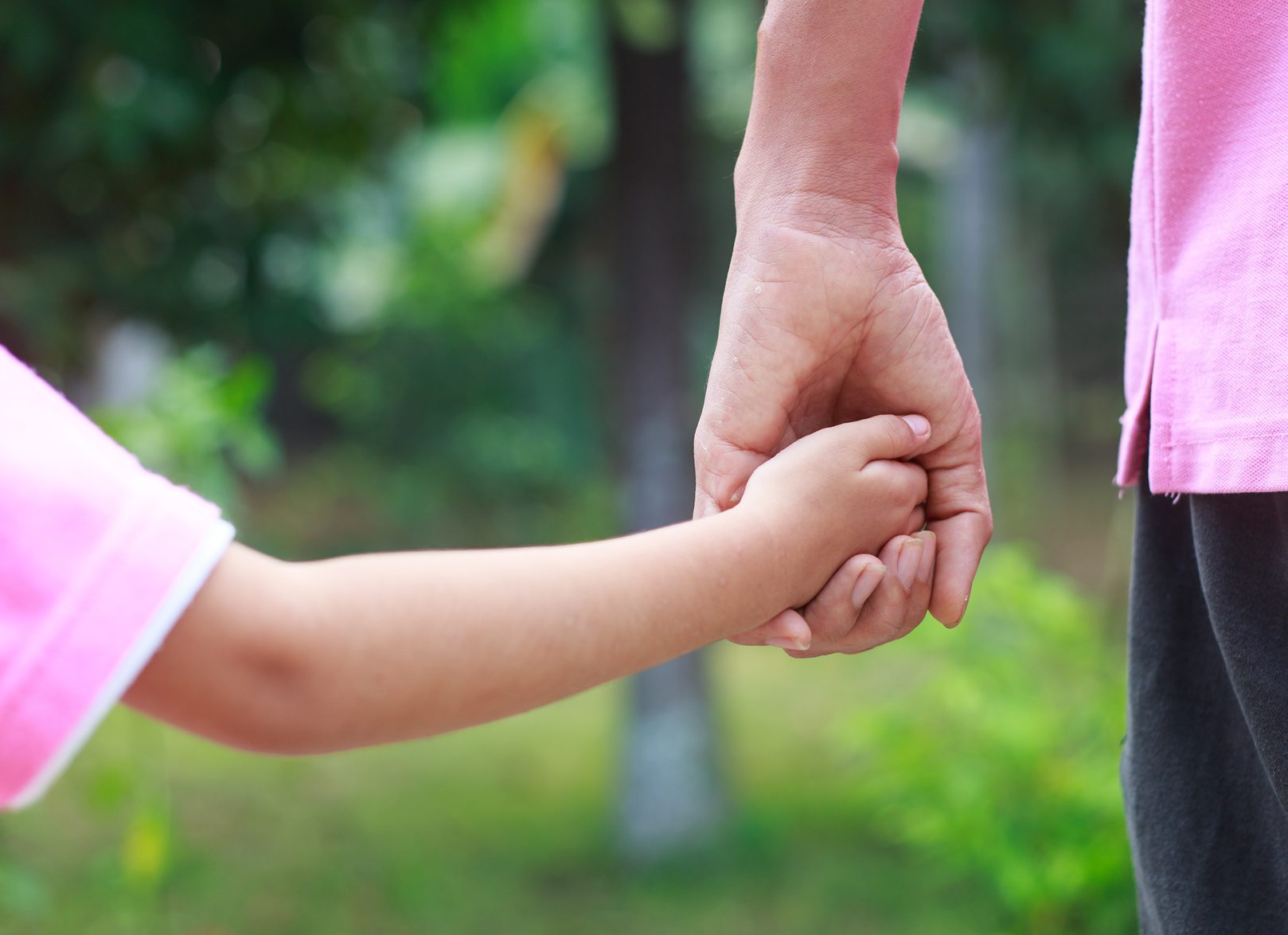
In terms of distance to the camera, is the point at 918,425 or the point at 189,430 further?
the point at 189,430

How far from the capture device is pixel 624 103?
4.74 metres

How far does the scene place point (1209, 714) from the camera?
99 centimetres

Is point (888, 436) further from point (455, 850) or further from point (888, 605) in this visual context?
point (455, 850)

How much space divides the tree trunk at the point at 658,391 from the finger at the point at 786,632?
147 inches

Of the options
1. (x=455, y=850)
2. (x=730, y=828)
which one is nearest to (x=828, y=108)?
(x=730, y=828)

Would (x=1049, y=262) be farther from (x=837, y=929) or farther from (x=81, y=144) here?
(x=81, y=144)

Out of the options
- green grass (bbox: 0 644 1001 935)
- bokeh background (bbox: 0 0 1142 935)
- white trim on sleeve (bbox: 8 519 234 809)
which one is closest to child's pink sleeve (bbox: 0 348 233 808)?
white trim on sleeve (bbox: 8 519 234 809)

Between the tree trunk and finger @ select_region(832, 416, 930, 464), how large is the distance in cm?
361

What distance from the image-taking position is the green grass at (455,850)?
471 centimetres

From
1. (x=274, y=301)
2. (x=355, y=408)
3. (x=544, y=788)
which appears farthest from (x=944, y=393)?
(x=355, y=408)

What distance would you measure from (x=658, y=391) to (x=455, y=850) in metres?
2.17

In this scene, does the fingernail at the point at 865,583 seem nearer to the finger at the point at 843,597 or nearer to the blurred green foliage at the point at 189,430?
the finger at the point at 843,597

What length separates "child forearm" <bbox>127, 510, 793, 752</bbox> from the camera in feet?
2.50

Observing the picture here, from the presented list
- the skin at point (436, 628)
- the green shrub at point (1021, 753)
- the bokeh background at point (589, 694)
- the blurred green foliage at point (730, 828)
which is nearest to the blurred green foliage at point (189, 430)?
the bokeh background at point (589, 694)
